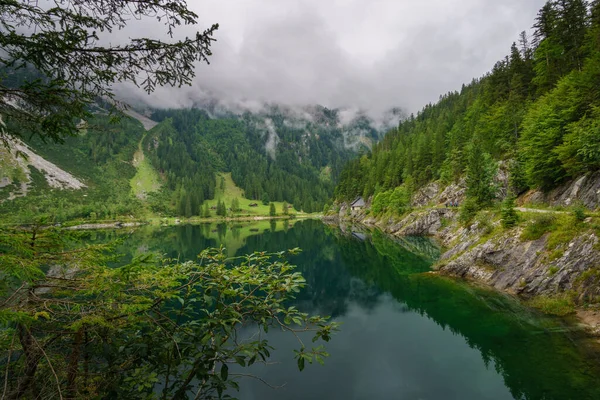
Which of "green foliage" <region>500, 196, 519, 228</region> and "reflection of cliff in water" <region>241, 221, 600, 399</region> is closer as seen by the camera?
"reflection of cliff in water" <region>241, 221, 600, 399</region>

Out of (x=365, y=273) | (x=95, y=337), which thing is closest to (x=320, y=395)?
(x=95, y=337)

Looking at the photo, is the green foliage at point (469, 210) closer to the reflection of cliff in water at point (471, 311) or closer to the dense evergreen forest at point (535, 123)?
the dense evergreen forest at point (535, 123)

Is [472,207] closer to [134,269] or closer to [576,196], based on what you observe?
[576,196]

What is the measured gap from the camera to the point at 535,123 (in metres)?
36.8

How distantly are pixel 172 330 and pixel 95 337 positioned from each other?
1187 millimetres

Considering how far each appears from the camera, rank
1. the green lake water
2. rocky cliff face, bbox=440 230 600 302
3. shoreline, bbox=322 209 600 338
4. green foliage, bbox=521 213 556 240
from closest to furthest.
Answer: the green lake water → shoreline, bbox=322 209 600 338 → rocky cliff face, bbox=440 230 600 302 → green foliage, bbox=521 213 556 240

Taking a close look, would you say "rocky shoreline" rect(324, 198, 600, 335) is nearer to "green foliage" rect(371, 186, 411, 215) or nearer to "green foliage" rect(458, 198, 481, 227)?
"green foliage" rect(458, 198, 481, 227)

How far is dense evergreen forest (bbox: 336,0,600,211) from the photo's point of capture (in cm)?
3089

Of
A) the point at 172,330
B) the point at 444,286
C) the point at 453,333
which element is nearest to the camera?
the point at 172,330

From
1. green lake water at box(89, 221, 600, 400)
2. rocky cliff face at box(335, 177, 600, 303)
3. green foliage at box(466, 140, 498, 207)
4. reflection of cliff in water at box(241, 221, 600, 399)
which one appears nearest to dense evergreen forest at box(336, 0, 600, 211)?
green foliage at box(466, 140, 498, 207)

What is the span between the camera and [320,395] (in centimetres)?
1370

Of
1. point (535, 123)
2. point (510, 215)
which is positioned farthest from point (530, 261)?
point (535, 123)

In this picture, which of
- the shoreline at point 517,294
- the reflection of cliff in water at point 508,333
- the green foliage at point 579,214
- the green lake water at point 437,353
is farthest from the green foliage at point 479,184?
the green lake water at point 437,353

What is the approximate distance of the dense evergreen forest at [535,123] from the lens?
30.9m
